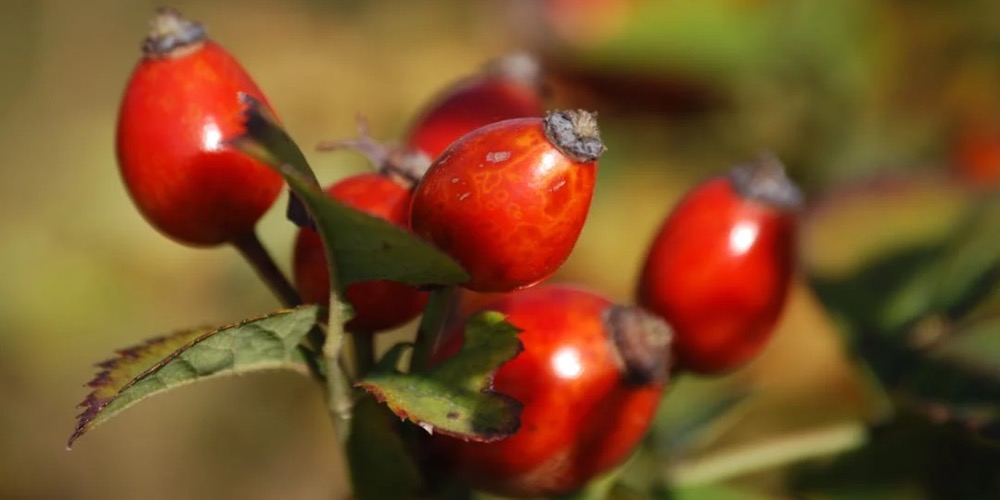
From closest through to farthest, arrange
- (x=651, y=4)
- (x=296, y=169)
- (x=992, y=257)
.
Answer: (x=296, y=169)
(x=992, y=257)
(x=651, y=4)

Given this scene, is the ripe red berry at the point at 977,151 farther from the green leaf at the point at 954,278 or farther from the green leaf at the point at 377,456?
the green leaf at the point at 377,456

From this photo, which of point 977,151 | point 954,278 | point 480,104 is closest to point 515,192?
point 480,104

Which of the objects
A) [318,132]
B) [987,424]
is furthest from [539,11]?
[987,424]

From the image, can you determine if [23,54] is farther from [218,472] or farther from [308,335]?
[308,335]

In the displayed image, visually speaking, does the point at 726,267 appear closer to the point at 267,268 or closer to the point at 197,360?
the point at 267,268

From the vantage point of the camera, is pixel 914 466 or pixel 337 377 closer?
pixel 337 377

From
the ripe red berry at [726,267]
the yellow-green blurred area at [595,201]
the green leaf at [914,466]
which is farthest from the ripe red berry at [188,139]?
the yellow-green blurred area at [595,201]
